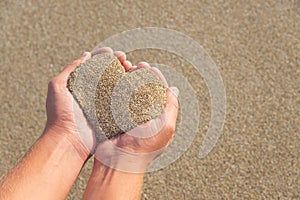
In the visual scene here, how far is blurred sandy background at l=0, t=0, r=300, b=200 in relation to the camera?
138cm

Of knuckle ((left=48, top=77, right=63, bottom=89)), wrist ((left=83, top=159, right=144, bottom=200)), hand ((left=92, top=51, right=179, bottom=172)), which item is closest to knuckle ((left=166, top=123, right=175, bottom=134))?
hand ((left=92, top=51, right=179, bottom=172))

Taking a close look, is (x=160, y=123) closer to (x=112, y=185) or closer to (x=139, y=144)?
(x=139, y=144)

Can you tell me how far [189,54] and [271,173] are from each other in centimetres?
45

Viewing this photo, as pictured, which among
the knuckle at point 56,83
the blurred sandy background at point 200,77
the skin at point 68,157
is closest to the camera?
the skin at point 68,157

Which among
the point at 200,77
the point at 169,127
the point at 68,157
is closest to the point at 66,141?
the point at 68,157

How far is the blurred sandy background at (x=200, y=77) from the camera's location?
138 centimetres

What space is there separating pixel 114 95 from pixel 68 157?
19cm

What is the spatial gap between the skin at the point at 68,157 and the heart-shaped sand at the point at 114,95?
37 millimetres

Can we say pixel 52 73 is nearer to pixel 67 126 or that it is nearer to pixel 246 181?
pixel 67 126

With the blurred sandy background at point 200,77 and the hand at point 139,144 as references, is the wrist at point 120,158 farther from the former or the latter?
the blurred sandy background at point 200,77

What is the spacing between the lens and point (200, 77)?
1508mm

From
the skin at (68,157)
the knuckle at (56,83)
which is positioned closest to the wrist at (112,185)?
the skin at (68,157)

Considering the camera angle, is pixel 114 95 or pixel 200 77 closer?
pixel 114 95

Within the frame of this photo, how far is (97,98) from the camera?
1.20 metres
